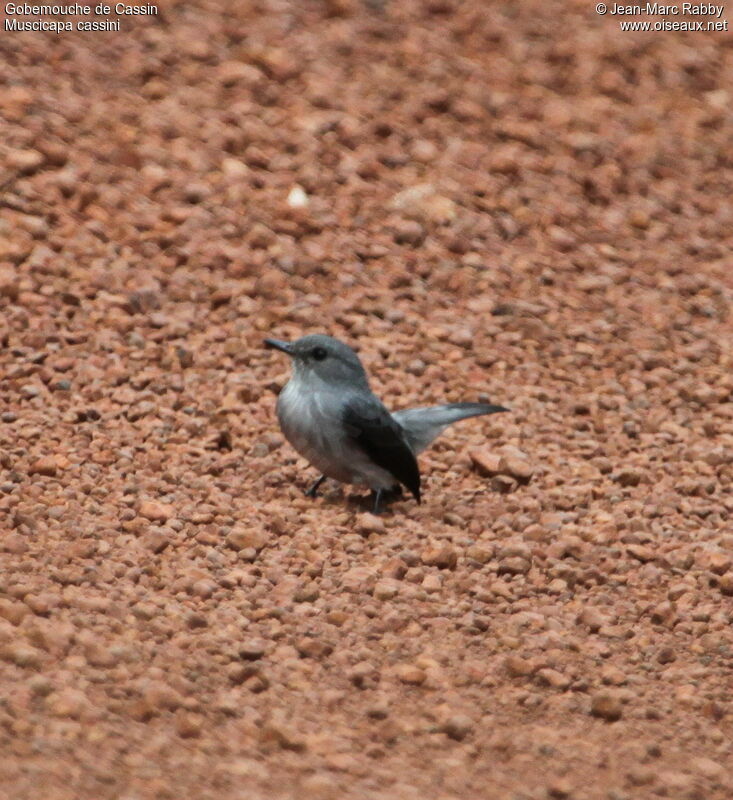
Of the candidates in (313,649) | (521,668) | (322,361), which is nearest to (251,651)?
(313,649)

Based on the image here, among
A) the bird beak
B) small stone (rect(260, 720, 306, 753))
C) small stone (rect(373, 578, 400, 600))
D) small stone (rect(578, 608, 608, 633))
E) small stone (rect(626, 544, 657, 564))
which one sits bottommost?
small stone (rect(626, 544, 657, 564))

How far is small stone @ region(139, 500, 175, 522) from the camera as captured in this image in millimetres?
6273

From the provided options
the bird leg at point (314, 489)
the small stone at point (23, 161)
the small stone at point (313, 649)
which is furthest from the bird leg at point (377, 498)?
the small stone at point (23, 161)

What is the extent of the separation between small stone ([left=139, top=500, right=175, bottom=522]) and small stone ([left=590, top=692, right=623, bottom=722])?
6.76 ft

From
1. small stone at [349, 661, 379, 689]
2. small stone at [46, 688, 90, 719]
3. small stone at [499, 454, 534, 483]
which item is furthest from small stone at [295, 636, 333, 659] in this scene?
small stone at [499, 454, 534, 483]

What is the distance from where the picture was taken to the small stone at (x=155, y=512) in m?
6.27

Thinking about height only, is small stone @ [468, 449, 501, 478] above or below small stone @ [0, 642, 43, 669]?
below

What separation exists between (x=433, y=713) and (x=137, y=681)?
106cm

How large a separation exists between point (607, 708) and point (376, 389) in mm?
2904

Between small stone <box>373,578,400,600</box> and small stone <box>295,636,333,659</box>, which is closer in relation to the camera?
small stone <box>295,636,333,659</box>

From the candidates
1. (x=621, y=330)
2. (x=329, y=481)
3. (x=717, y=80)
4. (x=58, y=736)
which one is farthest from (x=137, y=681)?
(x=717, y=80)

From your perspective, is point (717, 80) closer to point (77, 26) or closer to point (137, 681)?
point (77, 26)

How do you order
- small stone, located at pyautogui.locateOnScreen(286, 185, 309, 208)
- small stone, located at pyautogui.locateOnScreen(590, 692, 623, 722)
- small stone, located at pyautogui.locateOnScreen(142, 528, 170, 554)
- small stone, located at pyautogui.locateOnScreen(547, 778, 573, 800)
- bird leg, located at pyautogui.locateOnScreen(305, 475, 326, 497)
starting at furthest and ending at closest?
small stone, located at pyautogui.locateOnScreen(286, 185, 309, 208)
bird leg, located at pyautogui.locateOnScreen(305, 475, 326, 497)
small stone, located at pyautogui.locateOnScreen(142, 528, 170, 554)
small stone, located at pyautogui.locateOnScreen(590, 692, 623, 722)
small stone, located at pyautogui.locateOnScreen(547, 778, 573, 800)

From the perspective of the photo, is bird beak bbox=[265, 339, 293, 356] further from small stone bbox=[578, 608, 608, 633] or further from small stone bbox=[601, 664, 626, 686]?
small stone bbox=[601, 664, 626, 686]
